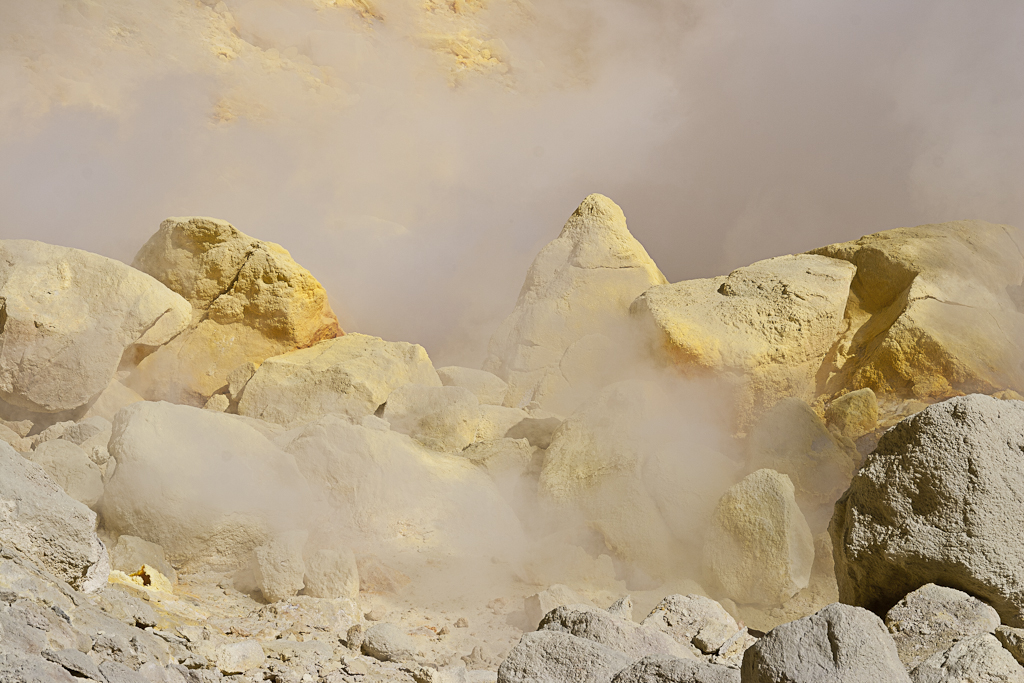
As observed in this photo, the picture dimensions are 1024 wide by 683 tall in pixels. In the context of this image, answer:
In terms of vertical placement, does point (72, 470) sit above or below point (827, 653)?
below

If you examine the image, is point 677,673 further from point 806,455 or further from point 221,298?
point 221,298

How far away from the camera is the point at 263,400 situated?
449 cm

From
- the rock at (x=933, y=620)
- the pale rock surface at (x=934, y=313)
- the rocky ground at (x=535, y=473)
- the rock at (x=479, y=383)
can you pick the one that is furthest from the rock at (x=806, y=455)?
the rock at (x=479, y=383)

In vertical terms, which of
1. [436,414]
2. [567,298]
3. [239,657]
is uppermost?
[567,298]

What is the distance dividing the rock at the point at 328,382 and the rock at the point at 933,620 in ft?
9.66

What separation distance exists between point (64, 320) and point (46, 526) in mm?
2481

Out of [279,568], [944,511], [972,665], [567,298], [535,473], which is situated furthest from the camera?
[567,298]

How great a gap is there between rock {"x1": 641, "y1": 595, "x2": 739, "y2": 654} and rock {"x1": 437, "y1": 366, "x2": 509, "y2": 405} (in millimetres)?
2659

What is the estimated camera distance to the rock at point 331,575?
298 cm

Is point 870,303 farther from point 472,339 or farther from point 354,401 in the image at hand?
point 472,339

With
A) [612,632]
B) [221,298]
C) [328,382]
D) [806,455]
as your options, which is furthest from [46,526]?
[221,298]

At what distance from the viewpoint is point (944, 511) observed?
2.04m

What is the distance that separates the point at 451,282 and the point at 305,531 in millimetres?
5394

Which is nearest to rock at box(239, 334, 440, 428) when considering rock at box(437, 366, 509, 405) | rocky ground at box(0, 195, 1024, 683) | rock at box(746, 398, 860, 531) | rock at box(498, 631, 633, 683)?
rocky ground at box(0, 195, 1024, 683)
